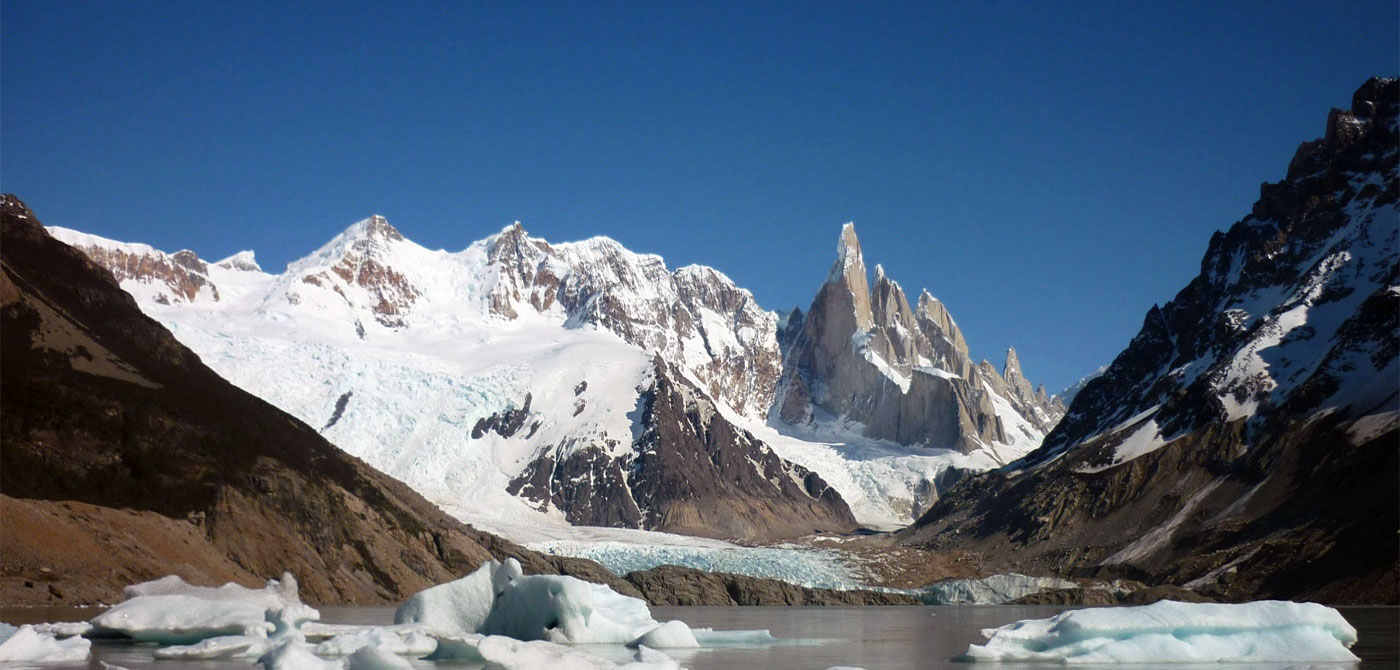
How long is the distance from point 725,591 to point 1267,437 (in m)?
66.1

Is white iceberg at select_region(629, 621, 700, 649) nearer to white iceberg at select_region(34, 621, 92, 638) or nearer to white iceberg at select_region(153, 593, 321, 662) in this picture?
white iceberg at select_region(153, 593, 321, 662)

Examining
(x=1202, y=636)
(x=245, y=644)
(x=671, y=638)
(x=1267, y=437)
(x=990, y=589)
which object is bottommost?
(x=245, y=644)

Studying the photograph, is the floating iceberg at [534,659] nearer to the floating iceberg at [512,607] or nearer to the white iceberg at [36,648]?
the floating iceberg at [512,607]

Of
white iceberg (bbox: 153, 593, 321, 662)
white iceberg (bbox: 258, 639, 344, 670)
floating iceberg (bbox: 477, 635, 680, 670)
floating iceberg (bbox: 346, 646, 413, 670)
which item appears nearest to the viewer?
white iceberg (bbox: 258, 639, 344, 670)

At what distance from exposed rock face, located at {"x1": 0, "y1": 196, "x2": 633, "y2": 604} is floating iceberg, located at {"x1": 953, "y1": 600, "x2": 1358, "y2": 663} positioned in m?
49.7

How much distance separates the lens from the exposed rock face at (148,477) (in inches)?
2840

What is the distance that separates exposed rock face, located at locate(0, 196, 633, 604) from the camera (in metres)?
72.1

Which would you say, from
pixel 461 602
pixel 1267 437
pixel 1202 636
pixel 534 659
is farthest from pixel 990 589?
pixel 534 659

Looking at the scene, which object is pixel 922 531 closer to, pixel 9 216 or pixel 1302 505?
pixel 1302 505

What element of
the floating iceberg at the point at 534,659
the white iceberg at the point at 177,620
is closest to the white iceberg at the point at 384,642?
the floating iceberg at the point at 534,659

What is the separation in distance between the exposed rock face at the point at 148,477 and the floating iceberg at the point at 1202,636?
49741mm

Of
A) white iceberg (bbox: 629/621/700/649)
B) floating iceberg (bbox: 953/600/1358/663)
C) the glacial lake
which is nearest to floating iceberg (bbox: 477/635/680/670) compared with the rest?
the glacial lake

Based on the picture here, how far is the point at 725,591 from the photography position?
117 meters

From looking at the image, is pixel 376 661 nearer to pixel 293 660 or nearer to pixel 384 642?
pixel 293 660
